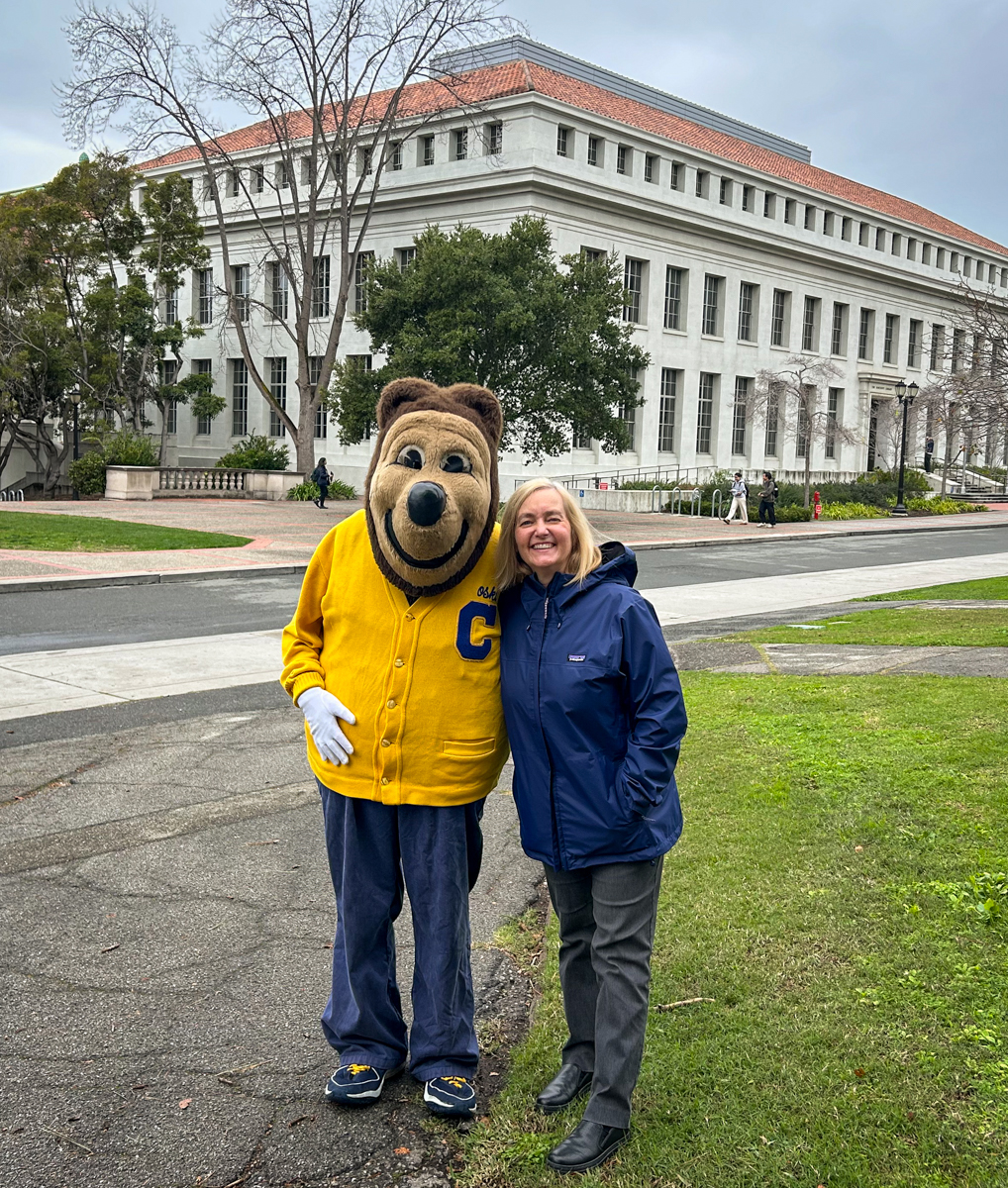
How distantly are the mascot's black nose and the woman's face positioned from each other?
0.22 metres

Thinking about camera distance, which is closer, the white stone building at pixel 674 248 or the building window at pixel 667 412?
the white stone building at pixel 674 248

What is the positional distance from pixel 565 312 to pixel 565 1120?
29017 millimetres

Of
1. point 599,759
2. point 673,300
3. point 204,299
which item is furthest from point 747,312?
point 599,759

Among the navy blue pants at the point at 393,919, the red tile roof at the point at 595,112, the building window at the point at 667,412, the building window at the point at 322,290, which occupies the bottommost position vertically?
the navy blue pants at the point at 393,919

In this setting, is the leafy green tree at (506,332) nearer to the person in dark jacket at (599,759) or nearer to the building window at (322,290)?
the building window at (322,290)

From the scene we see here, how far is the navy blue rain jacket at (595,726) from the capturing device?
2.88 metres

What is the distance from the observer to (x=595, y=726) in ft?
9.62

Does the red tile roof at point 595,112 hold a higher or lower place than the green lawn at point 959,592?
higher

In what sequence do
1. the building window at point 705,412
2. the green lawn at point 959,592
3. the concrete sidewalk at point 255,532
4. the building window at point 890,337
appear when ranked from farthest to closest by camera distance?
the building window at point 890,337, the building window at point 705,412, the concrete sidewalk at point 255,532, the green lawn at point 959,592

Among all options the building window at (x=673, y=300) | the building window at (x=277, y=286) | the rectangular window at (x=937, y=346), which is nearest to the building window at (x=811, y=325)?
the rectangular window at (x=937, y=346)

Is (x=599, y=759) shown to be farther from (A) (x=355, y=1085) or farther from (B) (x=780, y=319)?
(B) (x=780, y=319)

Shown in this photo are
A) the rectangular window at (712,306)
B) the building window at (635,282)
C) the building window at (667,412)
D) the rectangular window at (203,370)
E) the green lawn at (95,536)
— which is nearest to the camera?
the green lawn at (95,536)

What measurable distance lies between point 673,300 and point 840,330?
14998 mm

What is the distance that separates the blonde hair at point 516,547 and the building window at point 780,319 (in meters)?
57.1
